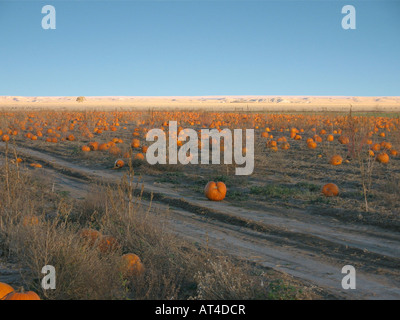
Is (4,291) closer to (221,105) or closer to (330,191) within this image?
(330,191)

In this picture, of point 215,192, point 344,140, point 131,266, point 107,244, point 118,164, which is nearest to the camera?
point 131,266

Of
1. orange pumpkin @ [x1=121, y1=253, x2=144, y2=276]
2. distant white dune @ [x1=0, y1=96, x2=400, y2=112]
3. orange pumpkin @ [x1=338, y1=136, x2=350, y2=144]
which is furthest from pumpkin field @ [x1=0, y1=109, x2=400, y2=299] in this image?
distant white dune @ [x1=0, y1=96, x2=400, y2=112]

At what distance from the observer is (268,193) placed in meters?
8.99

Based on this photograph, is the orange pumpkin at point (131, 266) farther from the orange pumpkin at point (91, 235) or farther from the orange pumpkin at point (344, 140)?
the orange pumpkin at point (344, 140)

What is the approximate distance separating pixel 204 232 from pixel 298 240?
149 cm

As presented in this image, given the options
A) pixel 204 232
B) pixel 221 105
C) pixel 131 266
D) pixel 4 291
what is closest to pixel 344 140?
pixel 204 232

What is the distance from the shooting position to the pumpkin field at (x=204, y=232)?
4121 millimetres

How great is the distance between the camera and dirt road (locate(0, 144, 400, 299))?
464 cm

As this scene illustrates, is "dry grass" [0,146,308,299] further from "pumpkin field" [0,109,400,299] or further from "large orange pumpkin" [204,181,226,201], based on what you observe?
"large orange pumpkin" [204,181,226,201]

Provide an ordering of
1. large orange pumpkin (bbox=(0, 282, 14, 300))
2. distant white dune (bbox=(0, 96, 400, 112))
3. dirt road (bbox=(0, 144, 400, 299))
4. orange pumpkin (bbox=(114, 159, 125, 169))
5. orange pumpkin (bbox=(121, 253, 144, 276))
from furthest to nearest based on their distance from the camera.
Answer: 1. distant white dune (bbox=(0, 96, 400, 112))
2. orange pumpkin (bbox=(114, 159, 125, 169))
3. dirt road (bbox=(0, 144, 400, 299))
4. orange pumpkin (bbox=(121, 253, 144, 276))
5. large orange pumpkin (bbox=(0, 282, 14, 300))

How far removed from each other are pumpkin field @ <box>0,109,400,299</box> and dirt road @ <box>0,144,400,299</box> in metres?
0.02

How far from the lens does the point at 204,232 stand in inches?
252

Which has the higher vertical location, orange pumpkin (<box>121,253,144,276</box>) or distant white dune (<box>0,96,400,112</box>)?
distant white dune (<box>0,96,400,112</box>)
